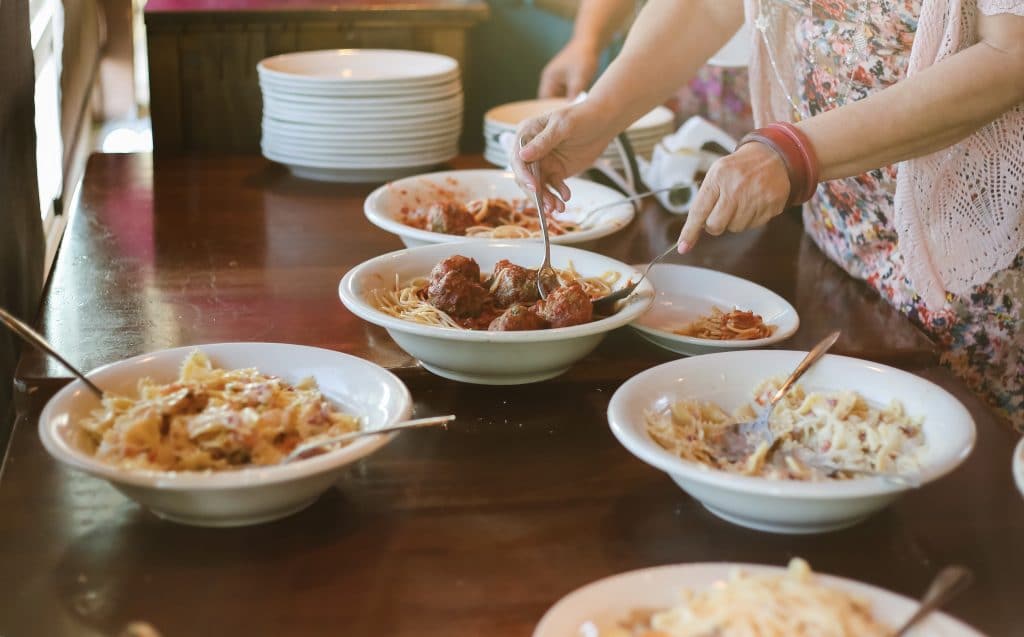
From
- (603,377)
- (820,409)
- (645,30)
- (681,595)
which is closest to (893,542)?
(820,409)

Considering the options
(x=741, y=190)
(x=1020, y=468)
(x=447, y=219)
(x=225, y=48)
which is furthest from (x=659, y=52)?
(x=225, y=48)

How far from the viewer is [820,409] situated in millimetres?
1254

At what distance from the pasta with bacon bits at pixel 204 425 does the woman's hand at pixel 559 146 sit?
757mm

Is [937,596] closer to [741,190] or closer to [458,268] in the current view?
[741,190]

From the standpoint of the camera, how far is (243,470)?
1.08m

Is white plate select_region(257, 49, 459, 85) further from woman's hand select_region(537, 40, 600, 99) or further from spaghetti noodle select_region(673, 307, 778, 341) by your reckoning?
spaghetti noodle select_region(673, 307, 778, 341)

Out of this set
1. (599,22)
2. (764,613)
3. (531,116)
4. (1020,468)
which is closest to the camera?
(764,613)

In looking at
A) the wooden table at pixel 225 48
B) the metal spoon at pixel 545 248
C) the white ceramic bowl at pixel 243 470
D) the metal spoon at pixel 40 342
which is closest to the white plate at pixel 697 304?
the metal spoon at pixel 545 248

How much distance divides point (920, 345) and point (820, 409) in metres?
0.49

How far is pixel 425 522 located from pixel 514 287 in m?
0.49

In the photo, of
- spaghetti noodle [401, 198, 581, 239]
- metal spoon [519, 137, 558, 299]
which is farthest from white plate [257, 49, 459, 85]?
metal spoon [519, 137, 558, 299]

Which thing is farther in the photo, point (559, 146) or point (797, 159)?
point (559, 146)

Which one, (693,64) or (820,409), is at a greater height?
(693,64)

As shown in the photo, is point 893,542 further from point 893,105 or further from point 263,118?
point 263,118
